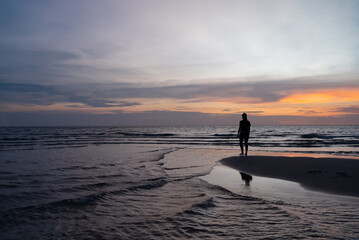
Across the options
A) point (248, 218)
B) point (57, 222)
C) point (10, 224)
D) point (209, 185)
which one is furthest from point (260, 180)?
point (10, 224)

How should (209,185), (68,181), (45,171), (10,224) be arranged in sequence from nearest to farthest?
(10,224) < (209,185) < (68,181) < (45,171)

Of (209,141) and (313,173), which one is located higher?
(313,173)

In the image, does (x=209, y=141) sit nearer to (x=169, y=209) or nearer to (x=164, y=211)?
(x=169, y=209)

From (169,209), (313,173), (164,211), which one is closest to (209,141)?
(313,173)

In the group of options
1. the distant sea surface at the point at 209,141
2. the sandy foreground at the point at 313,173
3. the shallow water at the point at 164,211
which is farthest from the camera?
the distant sea surface at the point at 209,141

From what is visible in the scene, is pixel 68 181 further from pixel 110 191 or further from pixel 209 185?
pixel 209 185

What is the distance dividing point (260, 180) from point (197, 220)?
4140 mm

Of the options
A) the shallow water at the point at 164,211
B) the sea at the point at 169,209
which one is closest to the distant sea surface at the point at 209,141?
the sea at the point at 169,209

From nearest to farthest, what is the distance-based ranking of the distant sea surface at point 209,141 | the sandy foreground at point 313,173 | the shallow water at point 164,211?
the shallow water at point 164,211
the sandy foreground at point 313,173
the distant sea surface at point 209,141

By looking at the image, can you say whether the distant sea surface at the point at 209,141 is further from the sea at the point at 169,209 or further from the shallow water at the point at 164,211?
the shallow water at the point at 164,211

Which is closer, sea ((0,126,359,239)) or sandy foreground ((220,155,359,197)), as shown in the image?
sea ((0,126,359,239))

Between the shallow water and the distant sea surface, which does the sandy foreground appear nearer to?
the shallow water

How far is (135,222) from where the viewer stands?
3916 mm

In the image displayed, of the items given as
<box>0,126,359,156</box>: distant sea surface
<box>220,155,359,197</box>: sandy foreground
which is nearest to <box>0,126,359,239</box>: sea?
<box>220,155,359,197</box>: sandy foreground
